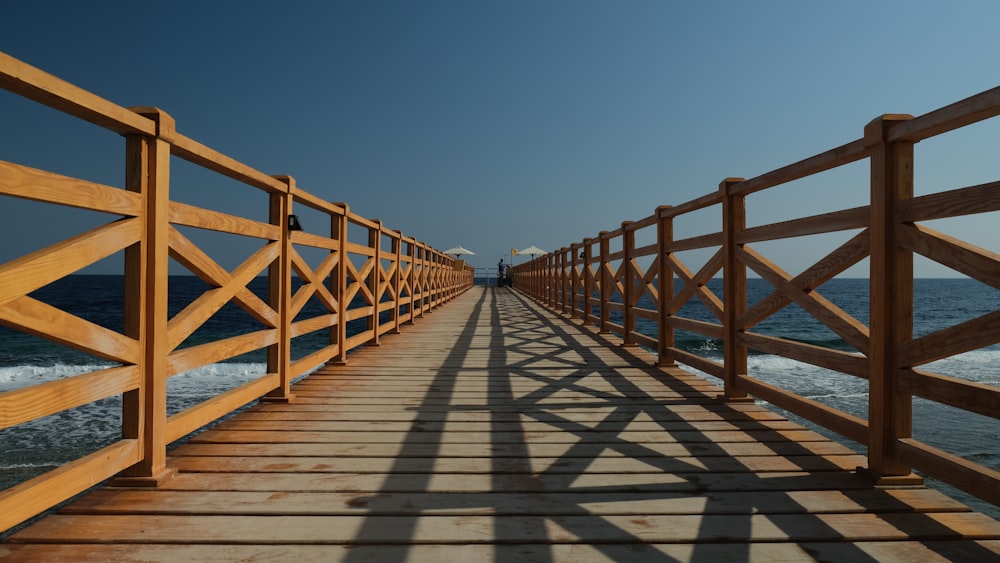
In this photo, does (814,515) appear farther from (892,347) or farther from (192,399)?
(192,399)

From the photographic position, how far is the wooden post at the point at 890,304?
76.2 inches

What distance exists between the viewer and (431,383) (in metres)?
3.77

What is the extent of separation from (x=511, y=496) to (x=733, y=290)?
204 centimetres

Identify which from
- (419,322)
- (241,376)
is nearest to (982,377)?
(419,322)

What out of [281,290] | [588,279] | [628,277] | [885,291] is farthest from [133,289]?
[588,279]

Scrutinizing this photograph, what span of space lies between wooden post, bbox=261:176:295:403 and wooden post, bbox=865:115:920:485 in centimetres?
283

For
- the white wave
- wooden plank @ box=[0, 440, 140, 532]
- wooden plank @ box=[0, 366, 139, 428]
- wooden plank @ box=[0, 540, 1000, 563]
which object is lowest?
the white wave

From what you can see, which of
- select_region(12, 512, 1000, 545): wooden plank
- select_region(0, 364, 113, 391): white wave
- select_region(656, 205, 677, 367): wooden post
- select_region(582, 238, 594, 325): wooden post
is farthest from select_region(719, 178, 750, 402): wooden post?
select_region(0, 364, 113, 391): white wave

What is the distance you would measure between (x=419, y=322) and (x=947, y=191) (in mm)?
7266

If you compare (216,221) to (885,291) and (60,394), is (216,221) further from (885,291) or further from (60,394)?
(885,291)

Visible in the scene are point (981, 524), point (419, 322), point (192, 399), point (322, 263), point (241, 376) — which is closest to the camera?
point (981, 524)

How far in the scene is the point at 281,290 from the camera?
10.2ft

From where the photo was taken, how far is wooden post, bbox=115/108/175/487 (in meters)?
1.88

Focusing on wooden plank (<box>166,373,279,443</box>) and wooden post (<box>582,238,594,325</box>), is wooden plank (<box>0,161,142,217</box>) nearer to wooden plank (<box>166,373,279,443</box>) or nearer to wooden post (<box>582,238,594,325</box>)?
wooden plank (<box>166,373,279,443</box>)
